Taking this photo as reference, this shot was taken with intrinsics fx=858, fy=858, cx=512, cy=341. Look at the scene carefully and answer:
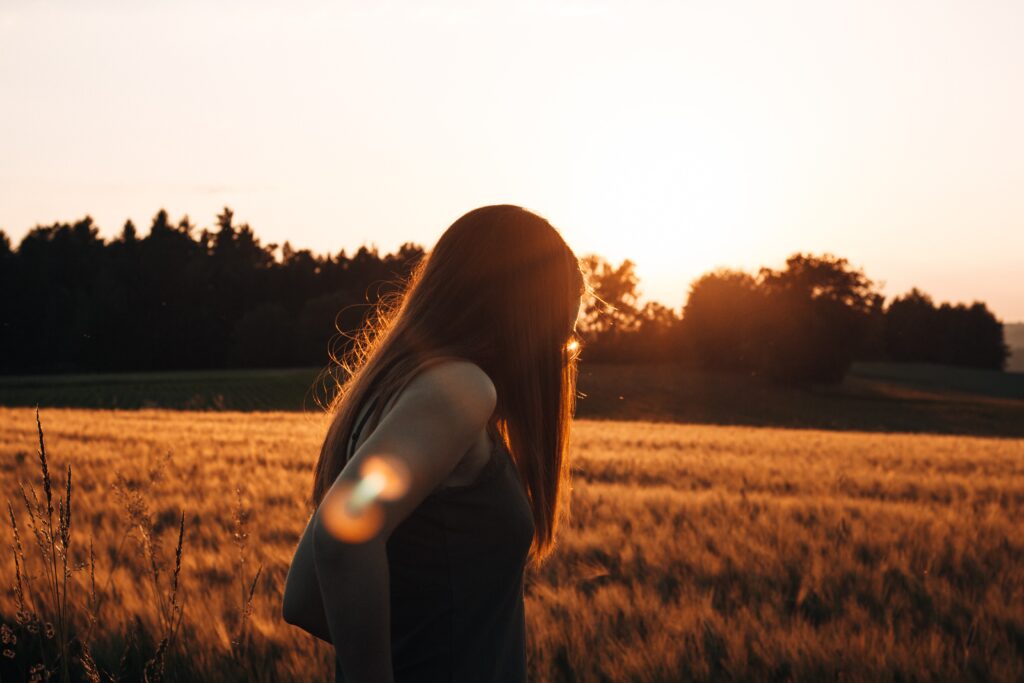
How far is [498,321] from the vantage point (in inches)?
61.7

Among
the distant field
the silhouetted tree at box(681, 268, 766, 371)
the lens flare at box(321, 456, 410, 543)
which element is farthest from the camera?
the silhouetted tree at box(681, 268, 766, 371)

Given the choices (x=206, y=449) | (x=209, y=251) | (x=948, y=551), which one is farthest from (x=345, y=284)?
(x=948, y=551)

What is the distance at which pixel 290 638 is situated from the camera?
347 cm

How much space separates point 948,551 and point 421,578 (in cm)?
495

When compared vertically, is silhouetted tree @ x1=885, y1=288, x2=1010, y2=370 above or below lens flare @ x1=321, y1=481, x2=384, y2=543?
above

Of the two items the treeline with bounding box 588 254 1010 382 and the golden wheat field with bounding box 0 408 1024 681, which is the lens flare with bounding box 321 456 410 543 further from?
the treeline with bounding box 588 254 1010 382

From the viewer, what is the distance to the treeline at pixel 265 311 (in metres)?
62.3

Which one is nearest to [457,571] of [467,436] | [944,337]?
[467,436]

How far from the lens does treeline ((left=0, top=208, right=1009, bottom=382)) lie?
6234 cm

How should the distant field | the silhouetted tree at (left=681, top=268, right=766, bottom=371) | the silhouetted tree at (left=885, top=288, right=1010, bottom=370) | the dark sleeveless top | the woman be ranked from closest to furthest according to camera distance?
the woman
the dark sleeveless top
the distant field
the silhouetted tree at (left=681, top=268, right=766, bottom=371)
the silhouetted tree at (left=885, top=288, right=1010, bottom=370)

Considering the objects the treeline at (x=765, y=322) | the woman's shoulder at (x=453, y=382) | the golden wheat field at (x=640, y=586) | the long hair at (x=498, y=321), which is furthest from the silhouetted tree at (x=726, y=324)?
the woman's shoulder at (x=453, y=382)

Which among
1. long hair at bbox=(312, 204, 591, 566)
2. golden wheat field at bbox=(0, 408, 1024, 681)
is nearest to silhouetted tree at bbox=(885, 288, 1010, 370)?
golden wheat field at bbox=(0, 408, 1024, 681)

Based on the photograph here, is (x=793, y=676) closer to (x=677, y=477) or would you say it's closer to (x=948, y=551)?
(x=948, y=551)

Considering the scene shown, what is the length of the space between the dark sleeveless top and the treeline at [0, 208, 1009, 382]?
55.1 m
